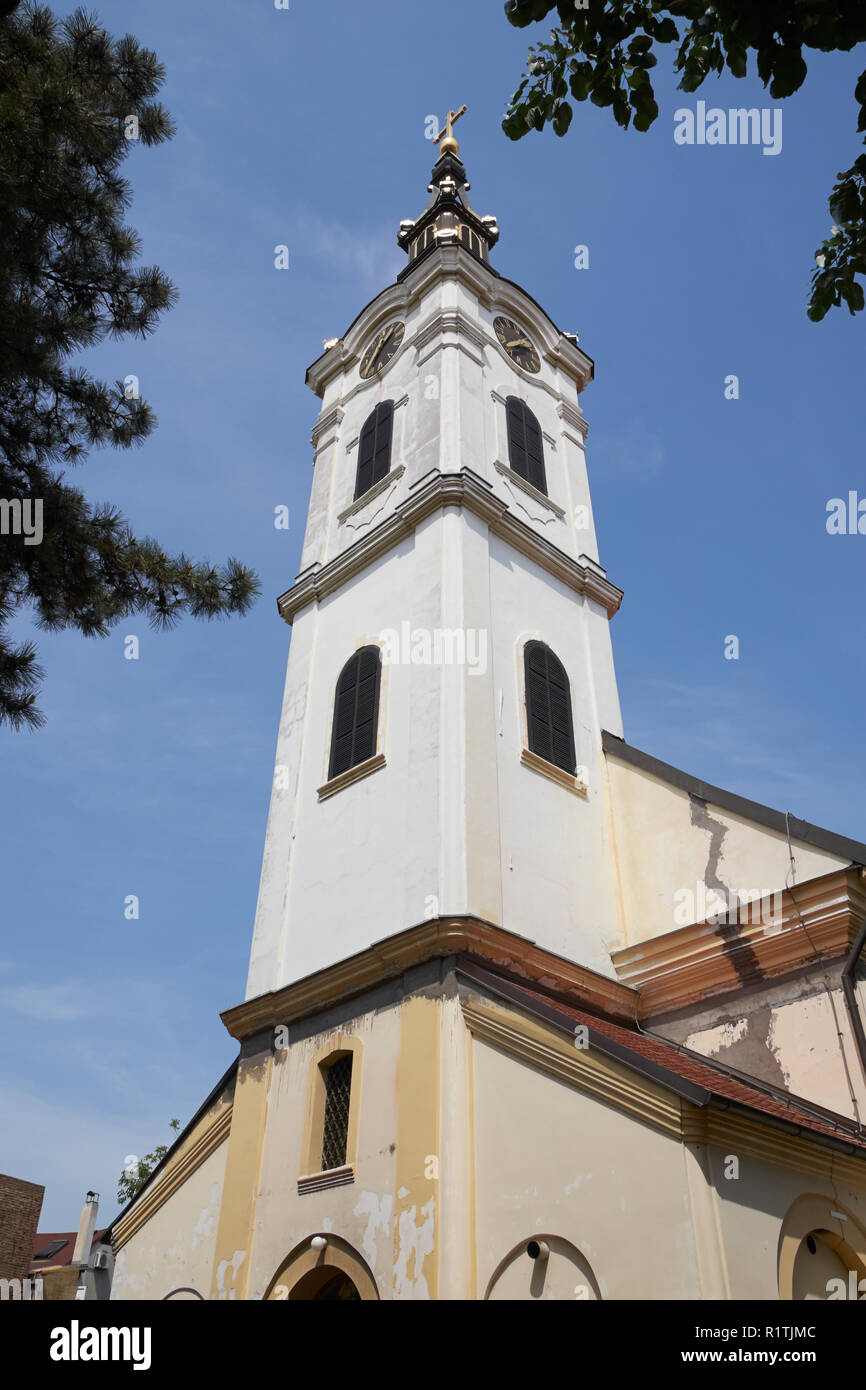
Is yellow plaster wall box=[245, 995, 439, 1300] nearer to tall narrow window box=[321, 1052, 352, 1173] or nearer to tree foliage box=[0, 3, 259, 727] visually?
tall narrow window box=[321, 1052, 352, 1173]

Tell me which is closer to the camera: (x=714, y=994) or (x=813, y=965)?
(x=813, y=965)

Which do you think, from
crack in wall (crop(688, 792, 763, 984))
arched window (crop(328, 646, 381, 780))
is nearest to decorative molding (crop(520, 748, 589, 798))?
crack in wall (crop(688, 792, 763, 984))

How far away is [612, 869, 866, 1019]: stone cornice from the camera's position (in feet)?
37.7

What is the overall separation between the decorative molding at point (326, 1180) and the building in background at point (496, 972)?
0.15ft

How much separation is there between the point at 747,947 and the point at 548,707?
171 inches

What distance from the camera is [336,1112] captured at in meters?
11.6

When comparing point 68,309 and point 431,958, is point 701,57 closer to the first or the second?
point 68,309

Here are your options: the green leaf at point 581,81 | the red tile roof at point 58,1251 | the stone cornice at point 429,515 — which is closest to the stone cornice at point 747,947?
Result: the stone cornice at point 429,515

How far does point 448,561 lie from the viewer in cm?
1501

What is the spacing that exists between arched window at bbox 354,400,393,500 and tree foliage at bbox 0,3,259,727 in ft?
31.8

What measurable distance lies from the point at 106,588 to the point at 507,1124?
5.96 meters
